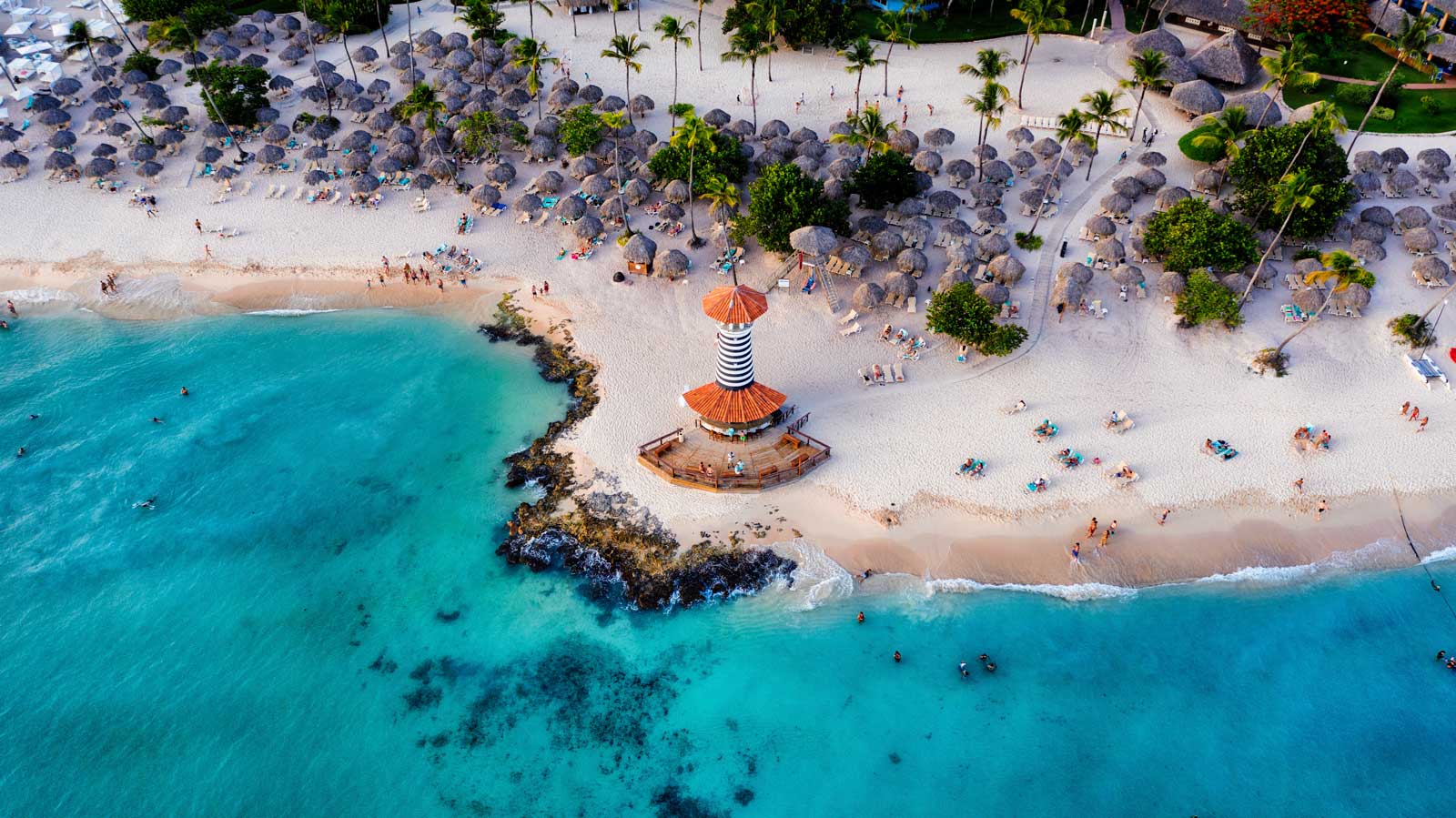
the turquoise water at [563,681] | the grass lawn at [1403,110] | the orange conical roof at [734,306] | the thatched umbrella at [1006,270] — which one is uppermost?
the grass lawn at [1403,110]

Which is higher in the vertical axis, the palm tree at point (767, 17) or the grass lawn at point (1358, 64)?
the palm tree at point (767, 17)

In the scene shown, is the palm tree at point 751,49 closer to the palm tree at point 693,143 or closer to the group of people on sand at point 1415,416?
the palm tree at point 693,143

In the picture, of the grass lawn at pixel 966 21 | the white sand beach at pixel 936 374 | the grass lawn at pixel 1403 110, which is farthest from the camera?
the grass lawn at pixel 966 21

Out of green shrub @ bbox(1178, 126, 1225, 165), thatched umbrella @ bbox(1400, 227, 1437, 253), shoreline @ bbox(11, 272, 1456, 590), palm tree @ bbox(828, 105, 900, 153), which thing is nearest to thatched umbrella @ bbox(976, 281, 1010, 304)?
palm tree @ bbox(828, 105, 900, 153)

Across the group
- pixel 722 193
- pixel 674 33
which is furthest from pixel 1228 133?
pixel 674 33

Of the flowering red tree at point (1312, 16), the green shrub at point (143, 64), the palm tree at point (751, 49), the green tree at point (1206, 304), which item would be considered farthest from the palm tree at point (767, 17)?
the green shrub at point (143, 64)

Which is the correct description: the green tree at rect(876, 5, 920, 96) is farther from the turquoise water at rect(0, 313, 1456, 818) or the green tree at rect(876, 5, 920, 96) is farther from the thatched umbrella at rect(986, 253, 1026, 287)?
the turquoise water at rect(0, 313, 1456, 818)
